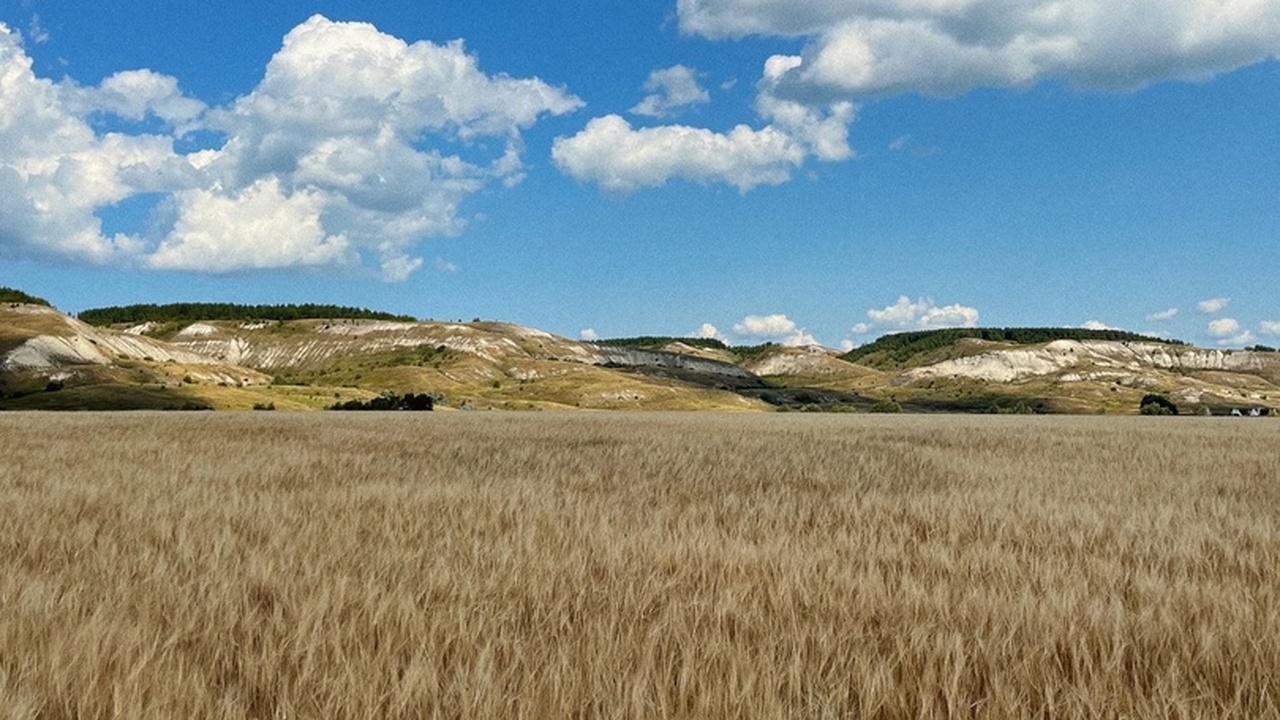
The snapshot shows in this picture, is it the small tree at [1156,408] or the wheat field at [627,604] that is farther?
the small tree at [1156,408]

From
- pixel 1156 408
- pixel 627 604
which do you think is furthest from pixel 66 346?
pixel 1156 408

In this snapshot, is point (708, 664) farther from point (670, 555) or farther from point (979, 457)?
point (979, 457)

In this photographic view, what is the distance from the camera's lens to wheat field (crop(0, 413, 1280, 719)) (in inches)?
135

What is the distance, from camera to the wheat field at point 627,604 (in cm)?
343

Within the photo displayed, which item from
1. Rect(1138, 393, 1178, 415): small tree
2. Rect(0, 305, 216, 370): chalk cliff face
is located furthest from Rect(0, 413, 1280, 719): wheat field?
Rect(0, 305, 216, 370): chalk cliff face

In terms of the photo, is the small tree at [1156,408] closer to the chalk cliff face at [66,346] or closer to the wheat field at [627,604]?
the wheat field at [627,604]

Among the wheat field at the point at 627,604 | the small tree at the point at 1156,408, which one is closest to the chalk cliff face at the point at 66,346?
the wheat field at the point at 627,604

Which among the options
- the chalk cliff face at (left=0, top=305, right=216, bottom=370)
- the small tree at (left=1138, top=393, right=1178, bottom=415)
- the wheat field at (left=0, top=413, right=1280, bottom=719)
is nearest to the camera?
the wheat field at (left=0, top=413, right=1280, bottom=719)

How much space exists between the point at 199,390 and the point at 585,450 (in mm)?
110693

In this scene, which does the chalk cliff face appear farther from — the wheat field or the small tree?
the small tree

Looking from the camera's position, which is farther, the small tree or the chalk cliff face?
the chalk cliff face

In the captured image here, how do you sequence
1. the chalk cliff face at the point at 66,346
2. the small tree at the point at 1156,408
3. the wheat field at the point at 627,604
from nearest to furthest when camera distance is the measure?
the wheat field at the point at 627,604
the small tree at the point at 1156,408
the chalk cliff face at the point at 66,346

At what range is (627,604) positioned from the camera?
491 cm

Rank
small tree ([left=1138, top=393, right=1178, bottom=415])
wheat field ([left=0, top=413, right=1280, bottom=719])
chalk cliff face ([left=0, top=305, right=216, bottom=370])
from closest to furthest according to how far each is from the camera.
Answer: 1. wheat field ([left=0, top=413, right=1280, bottom=719])
2. small tree ([left=1138, top=393, right=1178, bottom=415])
3. chalk cliff face ([left=0, top=305, right=216, bottom=370])
